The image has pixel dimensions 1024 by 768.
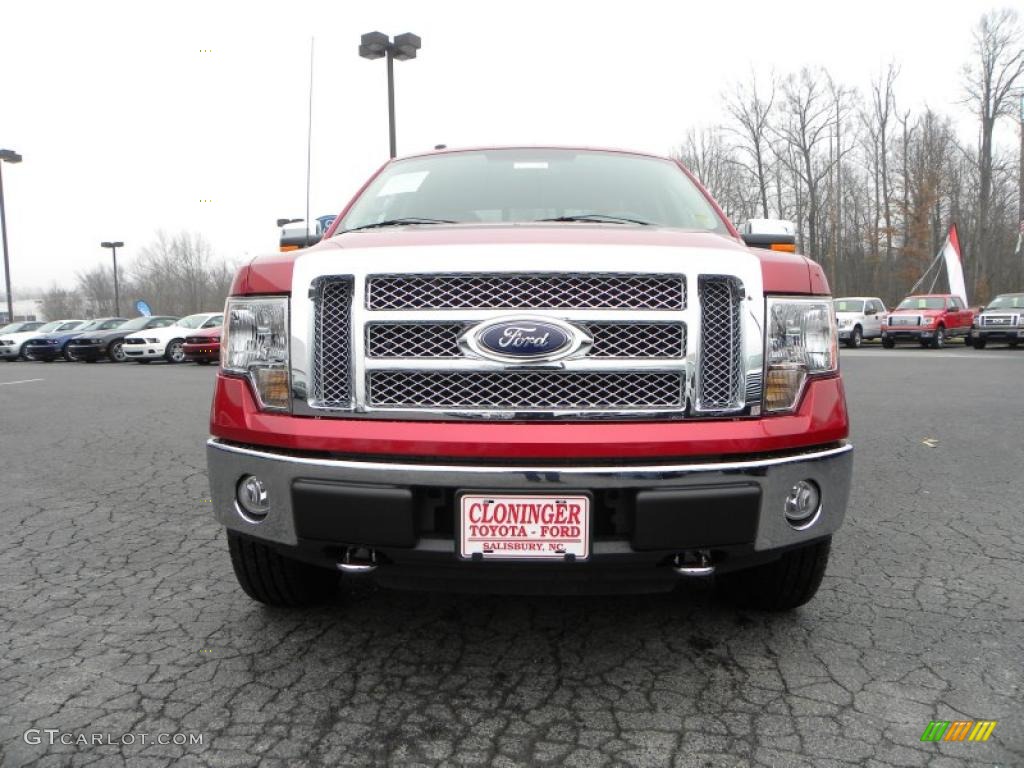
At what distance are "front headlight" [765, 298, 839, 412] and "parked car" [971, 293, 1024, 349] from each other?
2248 cm

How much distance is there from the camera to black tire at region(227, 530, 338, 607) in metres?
2.62

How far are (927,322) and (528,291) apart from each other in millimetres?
24090

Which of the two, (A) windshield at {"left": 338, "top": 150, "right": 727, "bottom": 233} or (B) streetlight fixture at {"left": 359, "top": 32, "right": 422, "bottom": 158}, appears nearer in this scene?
(A) windshield at {"left": 338, "top": 150, "right": 727, "bottom": 233}

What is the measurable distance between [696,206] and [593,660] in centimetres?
208

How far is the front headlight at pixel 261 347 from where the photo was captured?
229 cm

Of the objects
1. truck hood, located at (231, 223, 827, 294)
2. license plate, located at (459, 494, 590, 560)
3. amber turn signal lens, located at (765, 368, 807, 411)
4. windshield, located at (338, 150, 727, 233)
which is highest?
windshield, located at (338, 150, 727, 233)

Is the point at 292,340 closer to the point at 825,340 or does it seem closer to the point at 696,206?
the point at 825,340

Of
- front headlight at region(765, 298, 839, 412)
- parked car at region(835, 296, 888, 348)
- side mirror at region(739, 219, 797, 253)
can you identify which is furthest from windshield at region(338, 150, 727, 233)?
parked car at region(835, 296, 888, 348)

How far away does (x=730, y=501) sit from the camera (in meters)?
2.06

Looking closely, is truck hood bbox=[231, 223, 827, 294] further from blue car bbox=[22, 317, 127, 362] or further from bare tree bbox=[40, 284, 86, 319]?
bare tree bbox=[40, 284, 86, 319]

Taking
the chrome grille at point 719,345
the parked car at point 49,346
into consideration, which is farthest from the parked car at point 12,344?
the chrome grille at point 719,345

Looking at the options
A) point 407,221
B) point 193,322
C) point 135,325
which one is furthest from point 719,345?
point 135,325

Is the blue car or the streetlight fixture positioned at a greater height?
the streetlight fixture

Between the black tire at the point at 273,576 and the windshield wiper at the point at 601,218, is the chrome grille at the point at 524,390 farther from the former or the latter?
the windshield wiper at the point at 601,218
